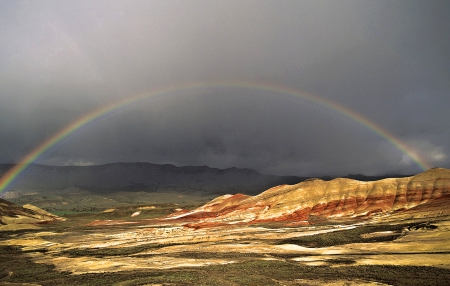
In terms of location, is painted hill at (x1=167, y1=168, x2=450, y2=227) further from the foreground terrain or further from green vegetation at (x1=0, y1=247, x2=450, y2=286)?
green vegetation at (x1=0, y1=247, x2=450, y2=286)

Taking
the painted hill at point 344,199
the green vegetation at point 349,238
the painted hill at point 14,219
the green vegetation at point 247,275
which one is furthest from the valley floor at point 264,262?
the painted hill at point 14,219

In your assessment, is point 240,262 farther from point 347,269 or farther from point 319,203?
point 319,203

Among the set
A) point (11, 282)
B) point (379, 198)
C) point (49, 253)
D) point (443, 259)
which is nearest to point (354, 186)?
point (379, 198)

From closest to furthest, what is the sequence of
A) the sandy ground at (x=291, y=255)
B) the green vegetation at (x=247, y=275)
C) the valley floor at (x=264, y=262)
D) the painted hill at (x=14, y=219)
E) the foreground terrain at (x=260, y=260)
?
1. the green vegetation at (x=247, y=275)
2. the valley floor at (x=264, y=262)
3. the foreground terrain at (x=260, y=260)
4. the sandy ground at (x=291, y=255)
5. the painted hill at (x=14, y=219)

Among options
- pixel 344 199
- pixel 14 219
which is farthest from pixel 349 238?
pixel 14 219

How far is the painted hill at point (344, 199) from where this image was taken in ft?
313

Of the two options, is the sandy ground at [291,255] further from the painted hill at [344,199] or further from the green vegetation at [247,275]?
the painted hill at [344,199]

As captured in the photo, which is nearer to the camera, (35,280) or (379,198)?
(35,280)

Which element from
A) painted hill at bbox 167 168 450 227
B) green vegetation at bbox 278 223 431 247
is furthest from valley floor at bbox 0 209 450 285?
painted hill at bbox 167 168 450 227

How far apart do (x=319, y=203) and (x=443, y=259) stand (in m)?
76.6

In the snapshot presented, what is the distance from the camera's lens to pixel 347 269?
32.0 meters

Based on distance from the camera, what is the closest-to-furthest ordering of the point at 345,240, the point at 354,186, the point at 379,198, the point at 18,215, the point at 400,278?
the point at 400,278, the point at 345,240, the point at 379,198, the point at 354,186, the point at 18,215

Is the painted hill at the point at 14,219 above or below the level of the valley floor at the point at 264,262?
above

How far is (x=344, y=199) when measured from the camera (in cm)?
10731
